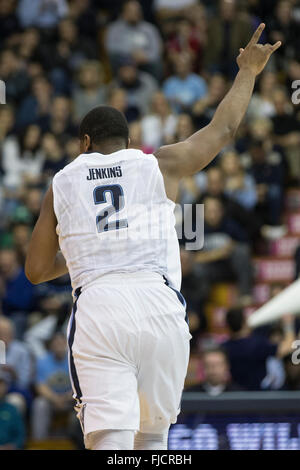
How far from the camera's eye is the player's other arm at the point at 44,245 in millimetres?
5309

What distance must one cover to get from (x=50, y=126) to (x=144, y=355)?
11.7 metres

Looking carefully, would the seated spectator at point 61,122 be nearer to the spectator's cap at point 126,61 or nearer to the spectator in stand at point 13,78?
the spectator in stand at point 13,78

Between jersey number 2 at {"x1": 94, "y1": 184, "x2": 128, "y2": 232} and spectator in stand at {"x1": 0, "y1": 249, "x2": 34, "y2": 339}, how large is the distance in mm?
8321

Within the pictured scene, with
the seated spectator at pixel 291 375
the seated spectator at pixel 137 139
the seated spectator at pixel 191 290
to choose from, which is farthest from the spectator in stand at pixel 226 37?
the seated spectator at pixel 291 375

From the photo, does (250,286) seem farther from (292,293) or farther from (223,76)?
(223,76)

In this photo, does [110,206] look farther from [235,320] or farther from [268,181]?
[268,181]

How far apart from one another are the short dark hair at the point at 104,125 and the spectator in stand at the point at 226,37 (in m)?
12.4

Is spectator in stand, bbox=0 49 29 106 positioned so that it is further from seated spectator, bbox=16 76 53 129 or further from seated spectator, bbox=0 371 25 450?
seated spectator, bbox=0 371 25 450

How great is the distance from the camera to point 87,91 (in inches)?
687

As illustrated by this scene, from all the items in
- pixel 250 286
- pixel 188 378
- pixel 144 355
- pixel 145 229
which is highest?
pixel 145 229

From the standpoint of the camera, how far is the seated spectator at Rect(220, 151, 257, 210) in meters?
15.1

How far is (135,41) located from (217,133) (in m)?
13.2

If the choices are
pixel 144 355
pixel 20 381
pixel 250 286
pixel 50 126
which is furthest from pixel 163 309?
pixel 50 126

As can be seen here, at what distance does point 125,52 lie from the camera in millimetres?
→ 18297
